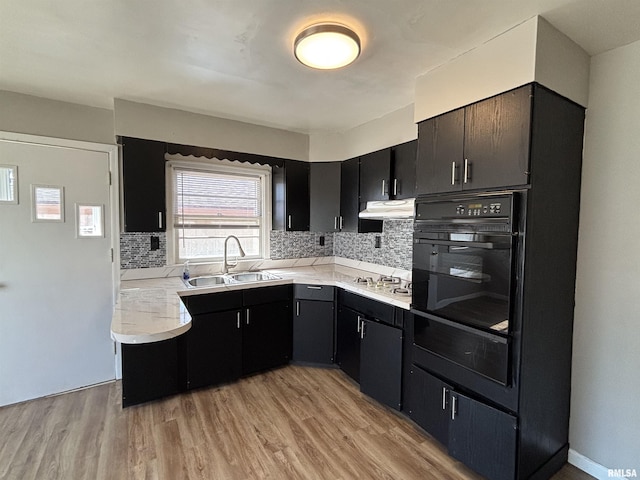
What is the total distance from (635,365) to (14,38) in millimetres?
3757

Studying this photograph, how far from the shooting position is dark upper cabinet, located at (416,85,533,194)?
1545 mm

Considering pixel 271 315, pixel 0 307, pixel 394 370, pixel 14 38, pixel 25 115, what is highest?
pixel 14 38

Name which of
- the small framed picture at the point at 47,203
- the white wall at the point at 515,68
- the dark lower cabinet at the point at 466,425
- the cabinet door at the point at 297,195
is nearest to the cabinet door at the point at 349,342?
the dark lower cabinet at the point at 466,425

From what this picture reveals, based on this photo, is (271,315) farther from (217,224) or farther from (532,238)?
(532,238)

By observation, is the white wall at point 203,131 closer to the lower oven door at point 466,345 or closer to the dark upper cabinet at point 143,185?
the dark upper cabinet at point 143,185

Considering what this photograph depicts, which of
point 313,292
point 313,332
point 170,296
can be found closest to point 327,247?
point 313,292

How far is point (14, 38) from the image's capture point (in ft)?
5.61

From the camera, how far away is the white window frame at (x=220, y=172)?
3008mm

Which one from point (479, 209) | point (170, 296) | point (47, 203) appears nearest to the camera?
point (479, 209)

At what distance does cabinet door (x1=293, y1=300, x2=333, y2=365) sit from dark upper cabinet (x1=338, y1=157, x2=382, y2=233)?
0.81 metres

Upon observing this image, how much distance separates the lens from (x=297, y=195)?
3395mm

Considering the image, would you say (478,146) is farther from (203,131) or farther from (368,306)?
(203,131)

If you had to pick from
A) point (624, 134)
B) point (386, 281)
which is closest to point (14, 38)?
point (386, 281)

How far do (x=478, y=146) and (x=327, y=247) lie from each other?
2410 millimetres
